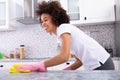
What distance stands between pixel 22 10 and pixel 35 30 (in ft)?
1.37

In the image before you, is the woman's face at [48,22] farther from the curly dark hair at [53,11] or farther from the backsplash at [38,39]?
the backsplash at [38,39]

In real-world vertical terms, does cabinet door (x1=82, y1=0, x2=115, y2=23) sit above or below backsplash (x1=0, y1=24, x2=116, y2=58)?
above

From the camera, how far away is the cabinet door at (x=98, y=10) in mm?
3357

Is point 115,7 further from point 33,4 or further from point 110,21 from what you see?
point 33,4

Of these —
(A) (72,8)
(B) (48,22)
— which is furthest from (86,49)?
(A) (72,8)

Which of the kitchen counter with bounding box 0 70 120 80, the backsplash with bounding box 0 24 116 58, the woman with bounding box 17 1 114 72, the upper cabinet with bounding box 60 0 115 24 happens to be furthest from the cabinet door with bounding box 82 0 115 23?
the kitchen counter with bounding box 0 70 120 80

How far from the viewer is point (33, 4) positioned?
368cm

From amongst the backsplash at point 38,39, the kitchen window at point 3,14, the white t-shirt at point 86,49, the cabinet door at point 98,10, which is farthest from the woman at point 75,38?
the kitchen window at point 3,14

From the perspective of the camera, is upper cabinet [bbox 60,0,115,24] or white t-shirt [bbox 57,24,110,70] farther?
upper cabinet [bbox 60,0,115,24]

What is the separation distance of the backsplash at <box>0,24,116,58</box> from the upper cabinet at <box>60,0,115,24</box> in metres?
0.33

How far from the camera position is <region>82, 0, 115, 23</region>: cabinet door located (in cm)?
336

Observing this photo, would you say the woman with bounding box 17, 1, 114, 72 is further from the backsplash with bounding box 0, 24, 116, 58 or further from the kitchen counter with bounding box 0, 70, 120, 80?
the backsplash with bounding box 0, 24, 116, 58

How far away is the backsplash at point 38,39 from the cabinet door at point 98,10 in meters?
0.34

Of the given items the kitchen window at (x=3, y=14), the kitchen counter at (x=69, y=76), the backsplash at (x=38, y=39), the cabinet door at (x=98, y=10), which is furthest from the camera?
the kitchen window at (x=3, y=14)
